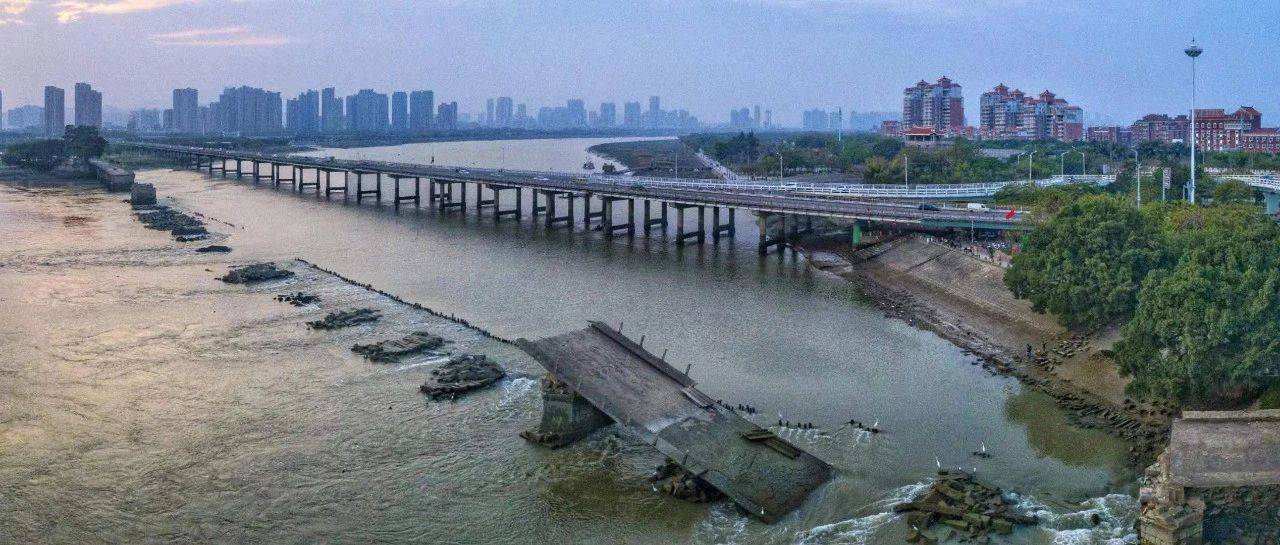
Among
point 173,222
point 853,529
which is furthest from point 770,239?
point 853,529

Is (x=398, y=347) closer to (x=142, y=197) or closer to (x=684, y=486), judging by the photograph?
(x=684, y=486)

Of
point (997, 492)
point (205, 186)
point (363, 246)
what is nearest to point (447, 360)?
point (997, 492)

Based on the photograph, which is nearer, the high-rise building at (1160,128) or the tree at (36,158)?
the tree at (36,158)

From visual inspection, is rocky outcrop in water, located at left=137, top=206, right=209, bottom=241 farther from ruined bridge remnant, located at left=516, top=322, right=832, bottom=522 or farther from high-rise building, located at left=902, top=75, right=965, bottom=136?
high-rise building, located at left=902, top=75, right=965, bottom=136

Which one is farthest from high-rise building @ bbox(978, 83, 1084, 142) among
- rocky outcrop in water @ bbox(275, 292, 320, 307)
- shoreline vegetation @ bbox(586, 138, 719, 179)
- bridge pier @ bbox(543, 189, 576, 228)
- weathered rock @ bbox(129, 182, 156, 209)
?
rocky outcrop in water @ bbox(275, 292, 320, 307)

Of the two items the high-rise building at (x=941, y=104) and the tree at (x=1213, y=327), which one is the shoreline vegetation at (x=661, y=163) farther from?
the tree at (x=1213, y=327)

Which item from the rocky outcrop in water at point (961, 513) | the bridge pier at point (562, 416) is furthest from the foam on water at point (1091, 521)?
the bridge pier at point (562, 416)
